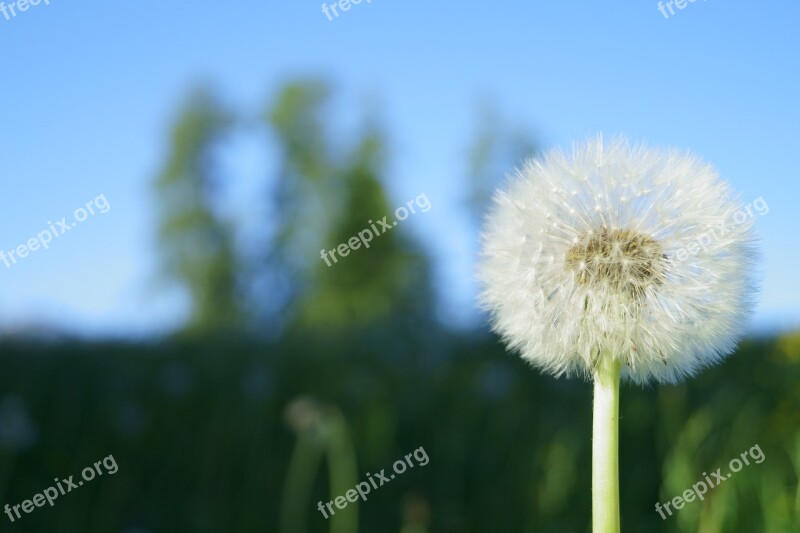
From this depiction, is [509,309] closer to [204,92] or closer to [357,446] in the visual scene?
[357,446]

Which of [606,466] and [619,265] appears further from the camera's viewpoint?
[619,265]

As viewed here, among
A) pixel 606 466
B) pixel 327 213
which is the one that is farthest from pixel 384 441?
pixel 327 213

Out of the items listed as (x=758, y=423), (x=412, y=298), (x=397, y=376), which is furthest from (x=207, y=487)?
(x=412, y=298)

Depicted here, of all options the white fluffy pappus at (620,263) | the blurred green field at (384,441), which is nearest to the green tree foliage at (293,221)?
the blurred green field at (384,441)

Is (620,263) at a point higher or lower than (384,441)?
lower

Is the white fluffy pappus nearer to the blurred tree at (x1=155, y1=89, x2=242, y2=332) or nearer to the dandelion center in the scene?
the dandelion center

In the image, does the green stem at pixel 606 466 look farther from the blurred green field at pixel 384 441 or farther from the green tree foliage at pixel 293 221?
the green tree foliage at pixel 293 221

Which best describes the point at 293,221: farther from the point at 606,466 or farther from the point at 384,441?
the point at 606,466
